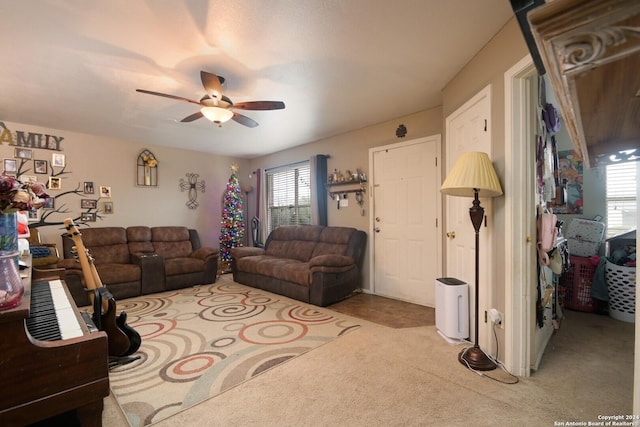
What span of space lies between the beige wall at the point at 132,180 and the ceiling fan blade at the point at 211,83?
3308 mm

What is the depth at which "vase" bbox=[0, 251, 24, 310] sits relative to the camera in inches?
31.1

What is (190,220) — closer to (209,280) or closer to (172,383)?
(209,280)

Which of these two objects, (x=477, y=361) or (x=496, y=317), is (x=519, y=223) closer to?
(x=496, y=317)

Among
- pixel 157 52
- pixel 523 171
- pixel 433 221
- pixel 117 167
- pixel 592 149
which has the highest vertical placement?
pixel 157 52

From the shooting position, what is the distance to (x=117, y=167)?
4.82 meters

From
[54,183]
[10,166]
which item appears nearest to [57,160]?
[54,183]

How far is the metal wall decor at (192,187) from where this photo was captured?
5.59 meters

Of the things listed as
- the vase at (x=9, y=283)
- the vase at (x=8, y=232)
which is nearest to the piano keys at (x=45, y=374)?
the vase at (x=9, y=283)

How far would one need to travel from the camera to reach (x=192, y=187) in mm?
5680

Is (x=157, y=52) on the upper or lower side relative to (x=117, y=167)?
upper

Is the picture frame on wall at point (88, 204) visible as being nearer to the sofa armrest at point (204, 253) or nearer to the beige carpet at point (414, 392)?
the sofa armrest at point (204, 253)

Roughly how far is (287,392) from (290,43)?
8.10 feet

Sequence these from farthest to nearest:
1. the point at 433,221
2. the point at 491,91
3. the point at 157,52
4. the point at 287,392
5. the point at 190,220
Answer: the point at 190,220 → the point at 433,221 → the point at 157,52 → the point at 491,91 → the point at 287,392

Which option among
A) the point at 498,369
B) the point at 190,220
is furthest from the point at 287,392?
the point at 190,220
